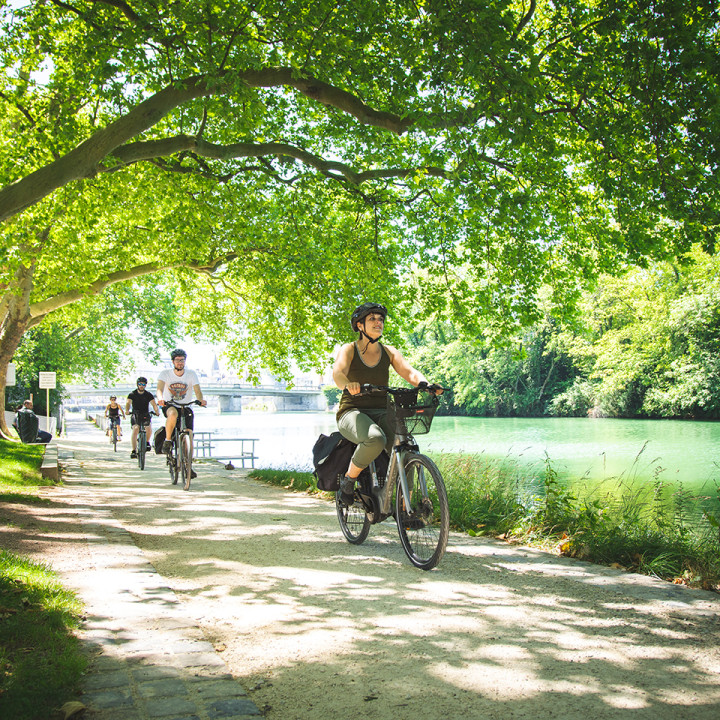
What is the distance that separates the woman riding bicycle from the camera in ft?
18.3

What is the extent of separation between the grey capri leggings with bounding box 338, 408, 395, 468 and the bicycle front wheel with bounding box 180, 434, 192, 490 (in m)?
5.75

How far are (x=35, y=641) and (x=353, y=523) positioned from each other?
334 cm

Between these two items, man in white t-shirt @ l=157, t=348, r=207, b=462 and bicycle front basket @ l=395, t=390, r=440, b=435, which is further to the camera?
man in white t-shirt @ l=157, t=348, r=207, b=462

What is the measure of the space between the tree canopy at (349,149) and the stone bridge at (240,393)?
168ft

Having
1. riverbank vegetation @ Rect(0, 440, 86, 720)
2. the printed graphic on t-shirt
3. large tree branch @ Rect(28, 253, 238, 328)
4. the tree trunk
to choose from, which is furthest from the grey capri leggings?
the tree trunk

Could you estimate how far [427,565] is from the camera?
5.14 m

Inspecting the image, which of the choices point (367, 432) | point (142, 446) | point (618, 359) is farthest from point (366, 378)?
point (618, 359)

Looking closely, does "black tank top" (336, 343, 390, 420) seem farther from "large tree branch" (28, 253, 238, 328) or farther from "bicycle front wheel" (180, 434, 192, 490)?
"large tree branch" (28, 253, 238, 328)

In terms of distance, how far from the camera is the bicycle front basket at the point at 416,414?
5328mm

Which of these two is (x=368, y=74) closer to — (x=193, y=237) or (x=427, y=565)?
(x=193, y=237)

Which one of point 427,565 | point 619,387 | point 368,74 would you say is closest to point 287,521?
point 427,565

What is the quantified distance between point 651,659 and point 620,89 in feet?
31.2

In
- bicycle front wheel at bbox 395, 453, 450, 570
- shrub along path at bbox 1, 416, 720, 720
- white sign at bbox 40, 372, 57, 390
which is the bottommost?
shrub along path at bbox 1, 416, 720, 720

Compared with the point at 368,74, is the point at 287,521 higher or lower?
lower
